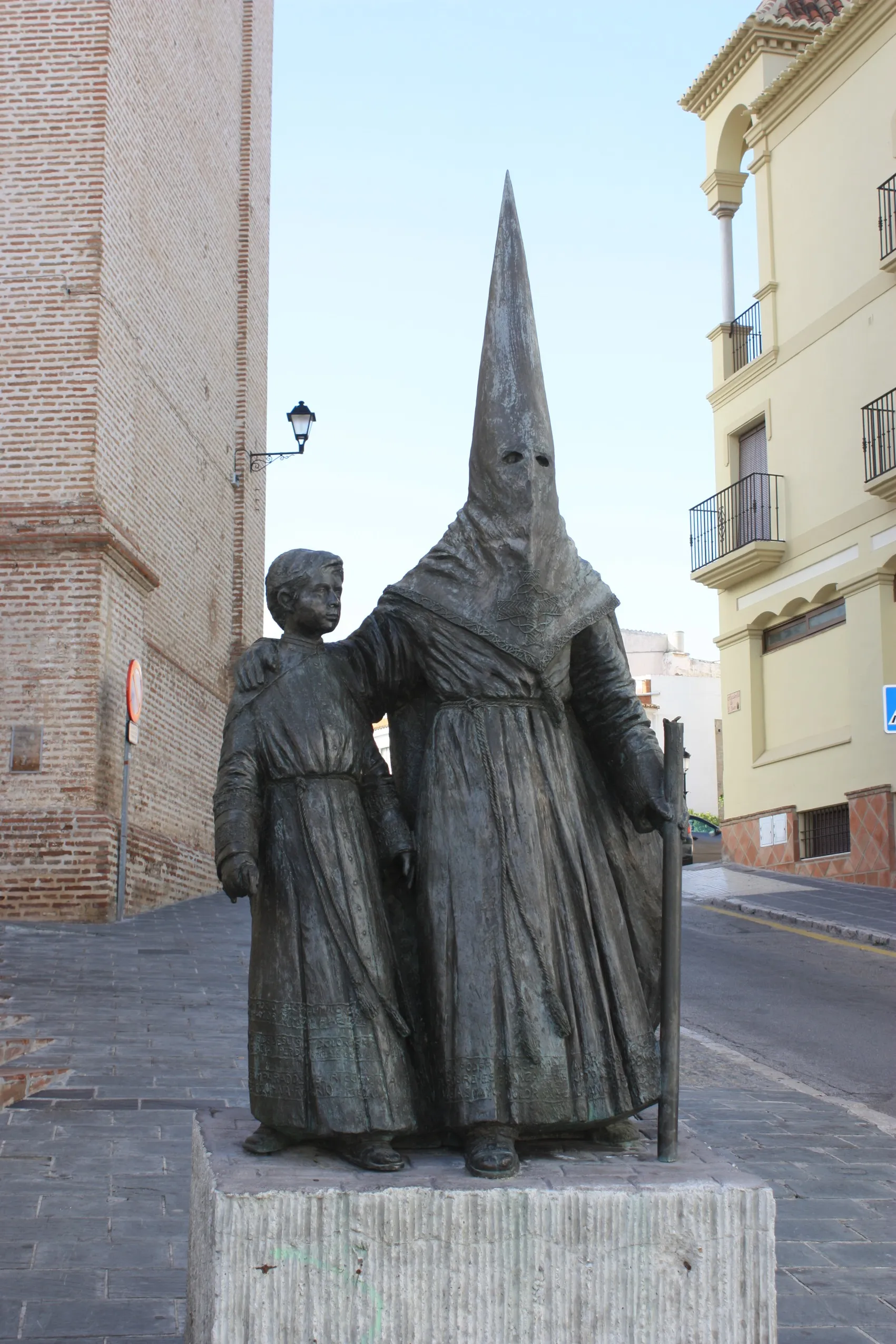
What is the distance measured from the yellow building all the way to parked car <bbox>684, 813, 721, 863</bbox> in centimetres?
386

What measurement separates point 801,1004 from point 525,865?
26.2 ft

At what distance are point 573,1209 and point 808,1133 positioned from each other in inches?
166

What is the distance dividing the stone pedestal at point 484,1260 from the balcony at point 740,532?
2042 cm

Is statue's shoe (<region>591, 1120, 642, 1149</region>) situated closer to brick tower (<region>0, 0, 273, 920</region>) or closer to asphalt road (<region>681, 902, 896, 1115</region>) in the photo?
asphalt road (<region>681, 902, 896, 1115</region>)

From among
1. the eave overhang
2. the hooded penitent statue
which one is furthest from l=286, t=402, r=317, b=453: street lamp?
the hooded penitent statue

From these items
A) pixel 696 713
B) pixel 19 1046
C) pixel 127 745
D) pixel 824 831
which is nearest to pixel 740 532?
pixel 824 831

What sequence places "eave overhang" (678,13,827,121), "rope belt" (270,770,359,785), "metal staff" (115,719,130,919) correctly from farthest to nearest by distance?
"eave overhang" (678,13,827,121), "metal staff" (115,719,130,919), "rope belt" (270,770,359,785)

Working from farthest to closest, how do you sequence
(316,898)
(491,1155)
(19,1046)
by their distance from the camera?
(19,1046) < (316,898) < (491,1155)

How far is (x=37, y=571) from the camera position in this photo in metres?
15.4

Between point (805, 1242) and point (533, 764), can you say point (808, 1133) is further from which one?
point (533, 764)

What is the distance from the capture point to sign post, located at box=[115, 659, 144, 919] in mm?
15023

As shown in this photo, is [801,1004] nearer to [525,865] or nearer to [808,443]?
[525,865]

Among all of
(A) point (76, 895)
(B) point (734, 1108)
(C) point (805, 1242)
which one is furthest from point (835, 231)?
(C) point (805, 1242)

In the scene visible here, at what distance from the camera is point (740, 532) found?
24469 mm
